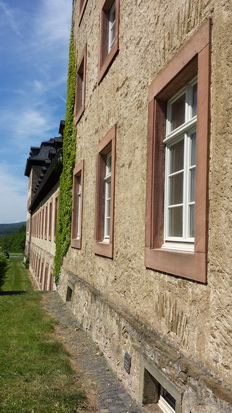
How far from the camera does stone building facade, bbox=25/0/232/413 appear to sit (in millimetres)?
3051

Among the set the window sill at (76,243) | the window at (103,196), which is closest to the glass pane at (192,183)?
the window at (103,196)

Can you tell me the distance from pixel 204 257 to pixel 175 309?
747 mm

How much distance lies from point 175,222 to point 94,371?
2.39 meters

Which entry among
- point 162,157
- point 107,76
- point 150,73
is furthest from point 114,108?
point 162,157

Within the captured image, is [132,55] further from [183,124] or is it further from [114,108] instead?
[183,124]

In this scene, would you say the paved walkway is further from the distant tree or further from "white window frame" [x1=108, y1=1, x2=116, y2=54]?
"white window frame" [x1=108, y1=1, x2=116, y2=54]

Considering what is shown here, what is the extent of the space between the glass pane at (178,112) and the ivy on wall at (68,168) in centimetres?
622

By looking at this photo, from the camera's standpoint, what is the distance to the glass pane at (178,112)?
4.17m

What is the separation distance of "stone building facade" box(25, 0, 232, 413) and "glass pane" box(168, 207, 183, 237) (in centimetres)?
1

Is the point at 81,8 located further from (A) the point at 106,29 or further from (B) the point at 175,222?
(B) the point at 175,222

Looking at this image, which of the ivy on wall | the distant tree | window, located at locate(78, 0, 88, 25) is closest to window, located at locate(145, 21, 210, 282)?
the ivy on wall

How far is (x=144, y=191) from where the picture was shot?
474 cm

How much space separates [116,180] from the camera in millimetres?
5996

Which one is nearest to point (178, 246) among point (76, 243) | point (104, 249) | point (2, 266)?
point (104, 249)
